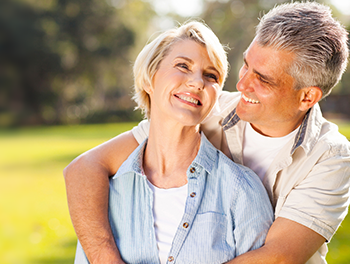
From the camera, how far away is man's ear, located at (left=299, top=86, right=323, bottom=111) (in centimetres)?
254

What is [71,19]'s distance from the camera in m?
27.1

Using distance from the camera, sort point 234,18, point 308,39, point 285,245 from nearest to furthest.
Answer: point 285,245 < point 308,39 < point 234,18

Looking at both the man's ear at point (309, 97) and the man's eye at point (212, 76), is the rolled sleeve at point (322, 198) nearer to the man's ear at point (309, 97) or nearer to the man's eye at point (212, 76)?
the man's ear at point (309, 97)

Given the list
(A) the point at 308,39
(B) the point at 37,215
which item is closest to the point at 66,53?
(B) the point at 37,215

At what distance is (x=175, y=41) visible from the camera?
235 centimetres

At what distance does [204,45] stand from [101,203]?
1143mm

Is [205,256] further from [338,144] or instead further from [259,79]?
[259,79]

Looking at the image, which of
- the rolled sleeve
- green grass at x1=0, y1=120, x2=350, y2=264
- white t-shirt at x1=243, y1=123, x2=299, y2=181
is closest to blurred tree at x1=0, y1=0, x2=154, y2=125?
green grass at x1=0, y1=120, x2=350, y2=264

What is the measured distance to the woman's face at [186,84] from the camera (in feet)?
7.36

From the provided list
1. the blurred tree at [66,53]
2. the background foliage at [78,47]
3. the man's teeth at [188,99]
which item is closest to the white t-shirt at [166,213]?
the man's teeth at [188,99]

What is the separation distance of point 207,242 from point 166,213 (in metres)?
0.30

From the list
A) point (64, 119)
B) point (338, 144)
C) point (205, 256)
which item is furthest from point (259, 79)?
point (64, 119)

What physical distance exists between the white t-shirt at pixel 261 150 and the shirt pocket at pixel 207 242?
554 millimetres

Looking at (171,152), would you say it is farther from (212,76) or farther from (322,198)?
(322,198)
